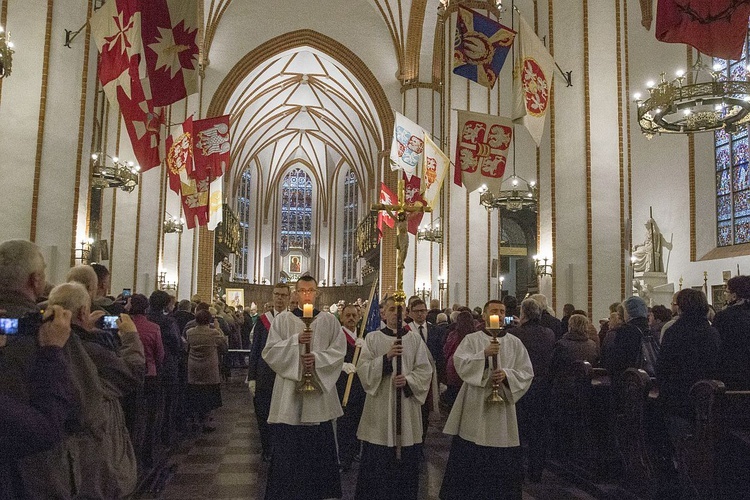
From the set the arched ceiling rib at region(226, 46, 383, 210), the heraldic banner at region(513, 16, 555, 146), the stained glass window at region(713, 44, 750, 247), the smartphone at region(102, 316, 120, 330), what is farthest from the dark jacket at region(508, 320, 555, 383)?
the arched ceiling rib at region(226, 46, 383, 210)

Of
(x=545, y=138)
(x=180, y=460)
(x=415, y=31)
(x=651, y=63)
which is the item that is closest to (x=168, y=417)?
(x=180, y=460)

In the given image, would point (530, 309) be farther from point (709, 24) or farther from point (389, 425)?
point (709, 24)

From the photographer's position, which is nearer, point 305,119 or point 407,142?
point 407,142

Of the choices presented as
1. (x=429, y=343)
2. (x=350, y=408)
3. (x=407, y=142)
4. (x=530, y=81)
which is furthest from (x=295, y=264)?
(x=350, y=408)

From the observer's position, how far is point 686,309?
5.06 m

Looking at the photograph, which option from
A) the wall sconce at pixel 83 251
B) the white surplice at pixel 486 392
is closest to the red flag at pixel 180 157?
the wall sconce at pixel 83 251

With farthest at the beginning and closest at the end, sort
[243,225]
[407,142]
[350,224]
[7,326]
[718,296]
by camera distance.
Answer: [350,224] < [243,225] < [407,142] < [718,296] < [7,326]

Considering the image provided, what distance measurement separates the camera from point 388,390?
17.5 feet

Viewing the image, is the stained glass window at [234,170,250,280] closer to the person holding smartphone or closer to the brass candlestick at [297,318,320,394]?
the brass candlestick at [297,318,320,394]

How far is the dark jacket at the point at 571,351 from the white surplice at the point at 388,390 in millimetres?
1957

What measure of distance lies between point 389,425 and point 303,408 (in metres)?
0.71

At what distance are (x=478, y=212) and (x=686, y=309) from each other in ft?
42.9

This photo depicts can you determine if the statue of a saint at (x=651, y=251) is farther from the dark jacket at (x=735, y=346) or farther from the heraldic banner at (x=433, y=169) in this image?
the dark jacket at (x=735, y=346)

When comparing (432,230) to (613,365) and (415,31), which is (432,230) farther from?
(613,365)
